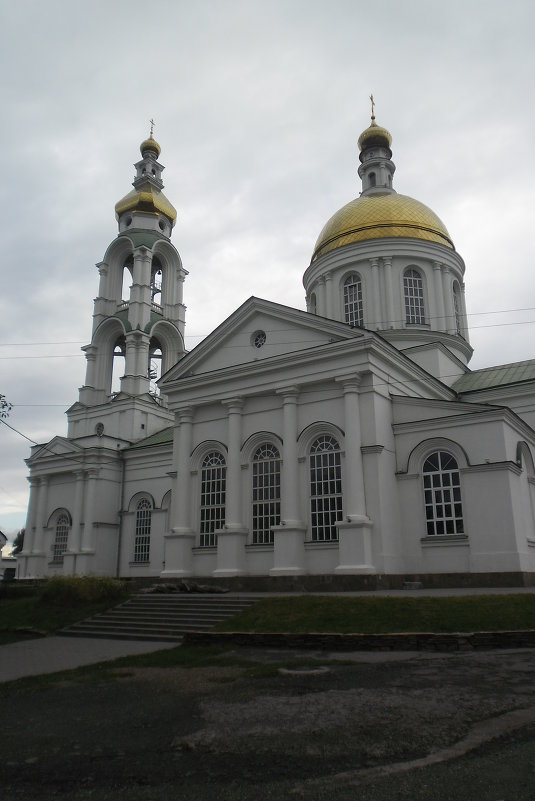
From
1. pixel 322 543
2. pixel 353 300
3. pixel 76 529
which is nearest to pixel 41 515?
pixel 76 529

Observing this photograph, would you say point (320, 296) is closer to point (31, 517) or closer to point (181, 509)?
point (181, 509)

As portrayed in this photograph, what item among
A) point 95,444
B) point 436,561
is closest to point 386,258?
point 436,561

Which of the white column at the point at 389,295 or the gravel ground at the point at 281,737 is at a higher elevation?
the white column at the point at 389,295

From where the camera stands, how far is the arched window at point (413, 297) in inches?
1190

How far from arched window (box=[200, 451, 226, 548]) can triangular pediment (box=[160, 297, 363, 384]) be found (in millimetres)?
3717

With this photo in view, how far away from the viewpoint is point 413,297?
30.6 meters

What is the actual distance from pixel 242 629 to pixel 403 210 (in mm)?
23897

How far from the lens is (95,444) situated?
34656 millimetres

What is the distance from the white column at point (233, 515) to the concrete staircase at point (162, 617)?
301 cm

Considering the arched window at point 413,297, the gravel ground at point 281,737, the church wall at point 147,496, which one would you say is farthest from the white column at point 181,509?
the gravel ground at point 281,737

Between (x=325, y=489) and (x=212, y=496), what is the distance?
5124 mm

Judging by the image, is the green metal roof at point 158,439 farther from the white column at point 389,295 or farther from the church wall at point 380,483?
the church wall at point 380,483

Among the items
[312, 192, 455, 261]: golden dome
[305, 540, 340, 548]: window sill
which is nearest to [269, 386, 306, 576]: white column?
[305, 540, 340, 548]: window sill

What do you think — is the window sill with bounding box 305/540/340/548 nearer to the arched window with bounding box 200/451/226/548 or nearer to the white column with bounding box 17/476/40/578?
the arched window with bounding box 200/451/226/548
